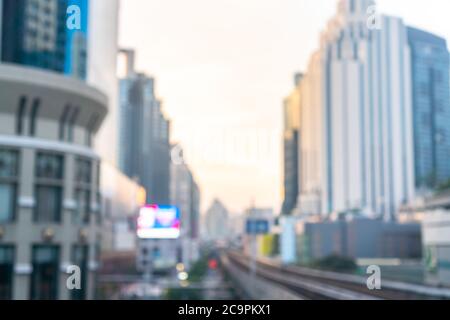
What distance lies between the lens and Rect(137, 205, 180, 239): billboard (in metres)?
50.2

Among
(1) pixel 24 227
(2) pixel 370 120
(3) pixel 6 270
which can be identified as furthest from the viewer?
(2) pixel 370 120

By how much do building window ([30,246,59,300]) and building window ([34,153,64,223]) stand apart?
75.3 inches

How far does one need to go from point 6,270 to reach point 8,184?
16.0 ft

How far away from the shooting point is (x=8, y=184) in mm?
33531

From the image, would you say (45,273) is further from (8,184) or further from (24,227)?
(8,184)

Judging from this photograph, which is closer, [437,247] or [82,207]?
[82,207]

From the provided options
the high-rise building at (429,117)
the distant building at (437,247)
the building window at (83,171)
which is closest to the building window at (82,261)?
the building window at (83,171)

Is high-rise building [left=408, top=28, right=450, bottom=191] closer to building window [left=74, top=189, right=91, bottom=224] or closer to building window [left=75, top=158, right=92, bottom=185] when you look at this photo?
building window [left=74, top=189, right=91, bottom=224]

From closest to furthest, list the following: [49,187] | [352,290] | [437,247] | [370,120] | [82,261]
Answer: [352,290], [49,187], [82,261], [437,247], [370,120]

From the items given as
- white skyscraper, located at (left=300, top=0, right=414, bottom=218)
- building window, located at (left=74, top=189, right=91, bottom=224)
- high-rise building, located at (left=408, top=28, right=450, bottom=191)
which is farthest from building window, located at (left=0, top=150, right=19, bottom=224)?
high-rise building, located at (left=408, top=28, right=450, bottom=191)

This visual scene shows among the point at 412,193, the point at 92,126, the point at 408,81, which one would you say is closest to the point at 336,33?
the point at 408,81

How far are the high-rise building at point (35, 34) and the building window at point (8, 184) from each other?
3803cm

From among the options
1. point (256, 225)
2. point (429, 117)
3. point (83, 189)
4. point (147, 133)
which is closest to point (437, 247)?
Result: point (256, 225)
